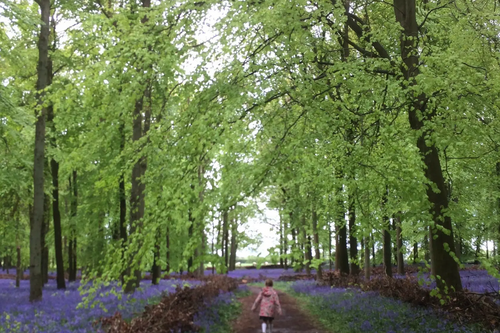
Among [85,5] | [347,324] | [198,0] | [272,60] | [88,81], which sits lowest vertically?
[347,324]

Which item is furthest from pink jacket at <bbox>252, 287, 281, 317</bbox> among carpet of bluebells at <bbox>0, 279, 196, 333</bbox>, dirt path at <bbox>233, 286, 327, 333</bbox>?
carpet of bluebells at <bbox>0, 279, 196, 333</bbox>

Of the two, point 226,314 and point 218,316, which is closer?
point 218,316

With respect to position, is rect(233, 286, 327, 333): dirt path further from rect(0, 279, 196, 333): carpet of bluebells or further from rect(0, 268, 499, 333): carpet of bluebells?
rect(0, 279, 196, 333): carpet of bluebells

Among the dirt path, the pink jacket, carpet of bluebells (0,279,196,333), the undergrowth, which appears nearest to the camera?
carpet of bluebells (0,279,196,333)

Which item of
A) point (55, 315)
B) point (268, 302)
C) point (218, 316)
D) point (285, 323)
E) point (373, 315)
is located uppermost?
point (268, 302)

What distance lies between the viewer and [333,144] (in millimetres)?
6254

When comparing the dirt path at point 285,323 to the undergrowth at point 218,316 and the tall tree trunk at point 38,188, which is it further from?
the tall tree trunk at point 38,188

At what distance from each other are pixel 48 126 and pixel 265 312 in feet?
41.8

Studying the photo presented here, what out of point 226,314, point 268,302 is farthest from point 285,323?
point 268,302

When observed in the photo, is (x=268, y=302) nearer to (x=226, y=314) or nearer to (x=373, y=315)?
(x=373, y=315)

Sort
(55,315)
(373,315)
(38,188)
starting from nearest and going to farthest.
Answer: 1. (55,315)
2. (373,315)
3. (38,188)

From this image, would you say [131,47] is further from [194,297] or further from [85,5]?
[85,5]

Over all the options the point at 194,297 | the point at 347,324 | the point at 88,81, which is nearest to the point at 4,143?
the point at 194,297

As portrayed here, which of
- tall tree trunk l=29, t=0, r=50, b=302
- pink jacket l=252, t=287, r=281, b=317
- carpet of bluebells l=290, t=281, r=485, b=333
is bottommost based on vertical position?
carpet of bluebells l=290, t=281, r=485, b=333
